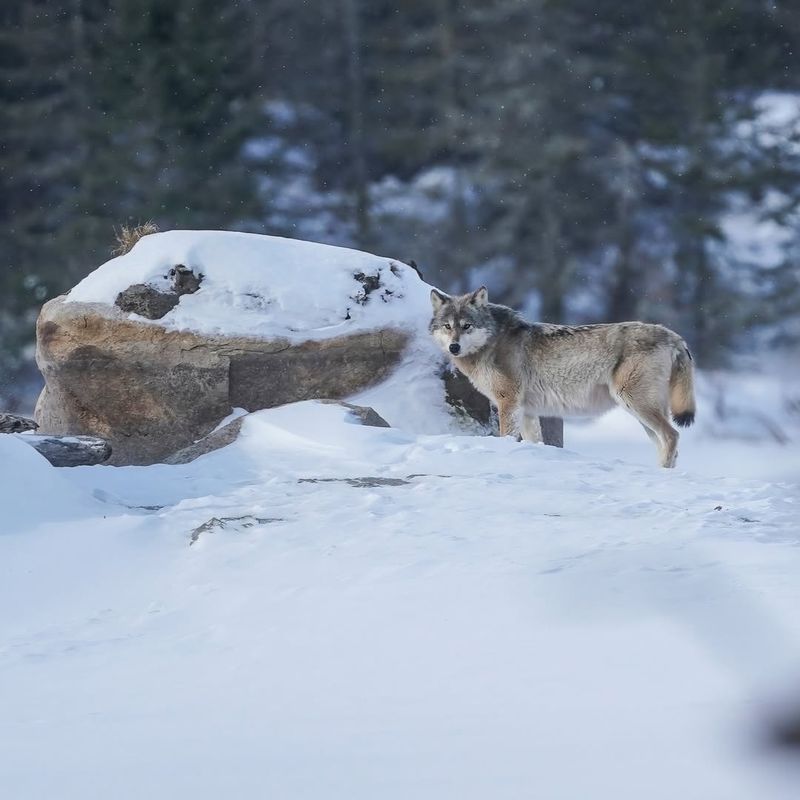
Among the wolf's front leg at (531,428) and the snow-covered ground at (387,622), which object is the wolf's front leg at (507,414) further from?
the snow-covered ground at (387,622)

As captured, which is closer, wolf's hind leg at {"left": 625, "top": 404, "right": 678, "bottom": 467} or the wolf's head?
wolf's hind leg at {"left": 625, "top": 404, "right": 678, "bottom": 467}

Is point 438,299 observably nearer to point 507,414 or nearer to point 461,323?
point 461,323

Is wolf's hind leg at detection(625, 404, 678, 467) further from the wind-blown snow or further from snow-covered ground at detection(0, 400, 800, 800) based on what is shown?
the wind-blown snow

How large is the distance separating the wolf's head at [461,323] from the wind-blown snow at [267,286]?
1.63ft

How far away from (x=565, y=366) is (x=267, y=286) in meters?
2.44

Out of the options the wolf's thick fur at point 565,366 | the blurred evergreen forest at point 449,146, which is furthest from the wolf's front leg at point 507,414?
the blurred evergreen forest at point 449,146

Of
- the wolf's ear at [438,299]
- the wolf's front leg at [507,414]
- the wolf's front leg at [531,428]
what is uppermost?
the wolf's ear at [438,299]

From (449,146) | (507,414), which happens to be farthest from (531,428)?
(449,146)

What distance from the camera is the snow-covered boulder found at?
8.41 metres

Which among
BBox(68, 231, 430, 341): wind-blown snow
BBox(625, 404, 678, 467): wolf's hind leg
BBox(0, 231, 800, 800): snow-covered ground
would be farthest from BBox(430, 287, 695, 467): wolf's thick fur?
BBox(0, 231, 800, 800): snow-covered ground

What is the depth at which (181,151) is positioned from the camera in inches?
770

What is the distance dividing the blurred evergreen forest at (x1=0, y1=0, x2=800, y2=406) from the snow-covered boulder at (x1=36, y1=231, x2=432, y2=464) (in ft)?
35.0

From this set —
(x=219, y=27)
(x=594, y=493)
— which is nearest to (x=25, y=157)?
(x=219, y=27)

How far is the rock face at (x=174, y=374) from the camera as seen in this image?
8398 mm
